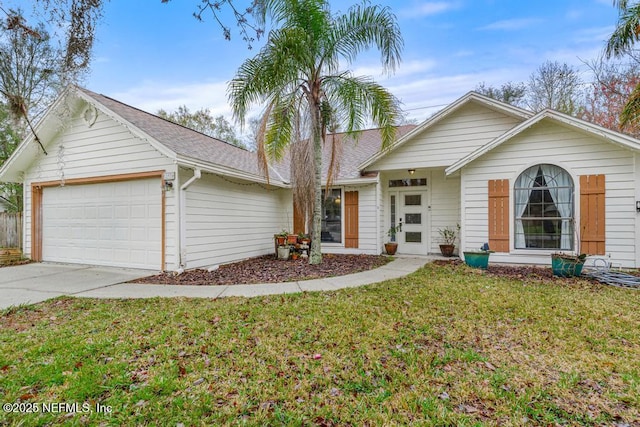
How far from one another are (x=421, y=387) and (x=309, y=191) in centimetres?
711

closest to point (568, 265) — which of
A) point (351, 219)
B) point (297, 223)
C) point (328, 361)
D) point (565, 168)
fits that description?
point (565, 168)

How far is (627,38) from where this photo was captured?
716cm

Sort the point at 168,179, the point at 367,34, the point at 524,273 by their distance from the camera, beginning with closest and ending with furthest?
the point at 524,273 → the point at 168,179 → the point at 367,34

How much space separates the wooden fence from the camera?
10.2 meters

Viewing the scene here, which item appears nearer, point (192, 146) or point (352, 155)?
point (192, 146)

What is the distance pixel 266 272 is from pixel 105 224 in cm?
444

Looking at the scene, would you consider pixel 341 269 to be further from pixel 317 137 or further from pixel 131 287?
pixel 131 287

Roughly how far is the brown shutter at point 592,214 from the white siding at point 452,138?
253 centimetres

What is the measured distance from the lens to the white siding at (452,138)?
8.66m

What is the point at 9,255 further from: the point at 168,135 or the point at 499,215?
the point at 499,215

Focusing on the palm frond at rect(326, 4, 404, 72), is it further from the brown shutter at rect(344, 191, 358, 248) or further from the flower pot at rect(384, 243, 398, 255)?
the flower pot at rect(384, 243, 398, 255)

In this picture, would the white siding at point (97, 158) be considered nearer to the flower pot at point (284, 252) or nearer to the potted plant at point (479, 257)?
the flower pot at point (284, 252)

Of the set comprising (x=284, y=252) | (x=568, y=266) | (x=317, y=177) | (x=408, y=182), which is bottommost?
(x=284, y=252)

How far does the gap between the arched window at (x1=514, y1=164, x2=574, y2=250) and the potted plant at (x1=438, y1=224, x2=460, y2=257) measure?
203cm
